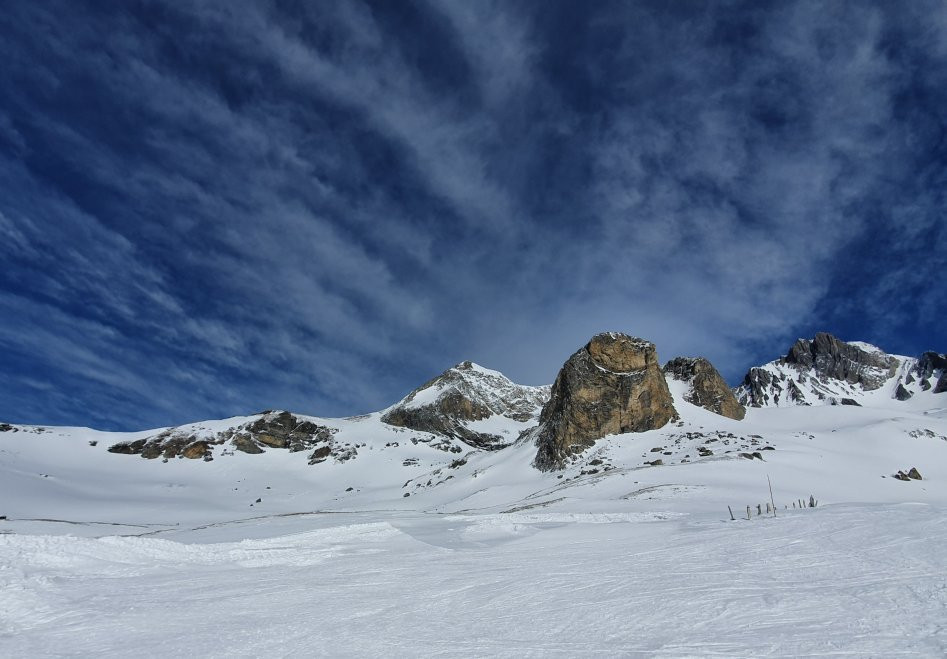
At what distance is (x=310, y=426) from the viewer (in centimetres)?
8381

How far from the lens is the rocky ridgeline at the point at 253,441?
7106cm

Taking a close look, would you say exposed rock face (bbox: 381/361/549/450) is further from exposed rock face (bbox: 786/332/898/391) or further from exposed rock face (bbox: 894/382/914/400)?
exposed rock face (bbox: 894/382/914/400)

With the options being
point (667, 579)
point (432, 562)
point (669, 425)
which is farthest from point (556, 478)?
point (667, 579)

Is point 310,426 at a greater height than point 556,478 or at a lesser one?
greater

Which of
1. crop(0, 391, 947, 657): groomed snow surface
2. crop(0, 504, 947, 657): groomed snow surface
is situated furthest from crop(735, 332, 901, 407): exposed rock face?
crop(0, 504, 947, 657): groomed snow surface

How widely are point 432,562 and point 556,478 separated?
3103 centimetres

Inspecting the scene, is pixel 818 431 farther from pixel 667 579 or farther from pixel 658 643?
pixel 658 643

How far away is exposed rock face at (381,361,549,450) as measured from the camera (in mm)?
99000

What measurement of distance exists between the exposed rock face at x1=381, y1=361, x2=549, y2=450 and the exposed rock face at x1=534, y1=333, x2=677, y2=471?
41.5 m

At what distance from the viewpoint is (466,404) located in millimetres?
108375

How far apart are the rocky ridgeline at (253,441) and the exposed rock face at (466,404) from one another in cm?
2159

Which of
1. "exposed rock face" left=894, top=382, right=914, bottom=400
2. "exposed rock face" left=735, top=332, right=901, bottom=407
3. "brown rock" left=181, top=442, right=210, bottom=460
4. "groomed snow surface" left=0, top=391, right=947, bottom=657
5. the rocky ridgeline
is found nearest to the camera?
"groomed snow surface" left=0, top=391, right=947, bottom=657

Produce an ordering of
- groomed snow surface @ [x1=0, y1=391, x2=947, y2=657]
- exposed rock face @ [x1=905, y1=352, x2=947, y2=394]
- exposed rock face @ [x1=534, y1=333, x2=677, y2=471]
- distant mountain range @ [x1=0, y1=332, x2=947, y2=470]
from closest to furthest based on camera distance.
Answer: groomed snow surface @ [x1=0, y1=391, x2=947, y2=657] → exposed rock face @ [x1=534, y1=333, x2=677, y2=471] → distant mountain range @ [x1=0, y1=332, x2=947, y2=470] → exposed rock face @ [x1=905, y1=352, x2=947, y2=394]

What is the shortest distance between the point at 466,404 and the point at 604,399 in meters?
62.4
